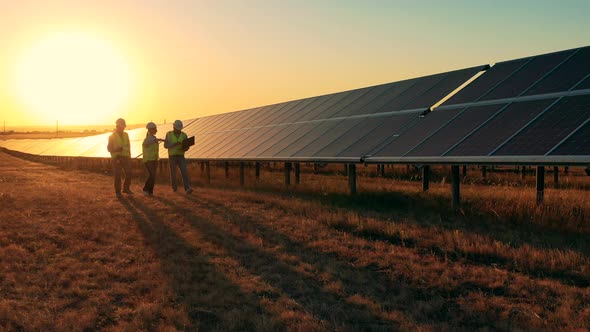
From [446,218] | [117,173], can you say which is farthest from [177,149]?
[446,218]

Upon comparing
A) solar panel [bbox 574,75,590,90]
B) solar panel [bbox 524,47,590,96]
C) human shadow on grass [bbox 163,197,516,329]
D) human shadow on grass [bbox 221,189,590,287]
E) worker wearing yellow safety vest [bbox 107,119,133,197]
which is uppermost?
solar panel [bbox 524,47,590,96]

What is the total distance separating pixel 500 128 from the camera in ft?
35.5

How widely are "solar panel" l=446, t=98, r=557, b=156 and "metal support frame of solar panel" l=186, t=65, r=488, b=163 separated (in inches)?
112

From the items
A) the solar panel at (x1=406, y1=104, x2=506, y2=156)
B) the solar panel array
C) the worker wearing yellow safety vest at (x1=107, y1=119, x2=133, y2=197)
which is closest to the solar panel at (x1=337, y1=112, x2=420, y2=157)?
the solar panel array

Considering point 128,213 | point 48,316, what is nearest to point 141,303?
point 48,316

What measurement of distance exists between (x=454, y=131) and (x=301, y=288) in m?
7.34

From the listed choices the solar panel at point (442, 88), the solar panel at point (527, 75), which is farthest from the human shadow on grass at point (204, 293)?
the solar panel at point (442, 88)

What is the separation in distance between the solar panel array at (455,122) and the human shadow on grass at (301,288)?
4813 millimetres

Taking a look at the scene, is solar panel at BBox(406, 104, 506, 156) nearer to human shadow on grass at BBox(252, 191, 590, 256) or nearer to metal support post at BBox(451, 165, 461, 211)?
metal support post at BBox(451, 165, 461, 211)

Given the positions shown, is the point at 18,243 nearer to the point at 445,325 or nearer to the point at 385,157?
the point at 445,325

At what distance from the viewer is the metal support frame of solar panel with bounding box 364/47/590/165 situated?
9.40 metres

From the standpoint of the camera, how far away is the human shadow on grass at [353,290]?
4809 mm

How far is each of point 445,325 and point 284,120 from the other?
1818 cm

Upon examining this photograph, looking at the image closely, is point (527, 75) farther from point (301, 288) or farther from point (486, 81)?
point (301, 288)
